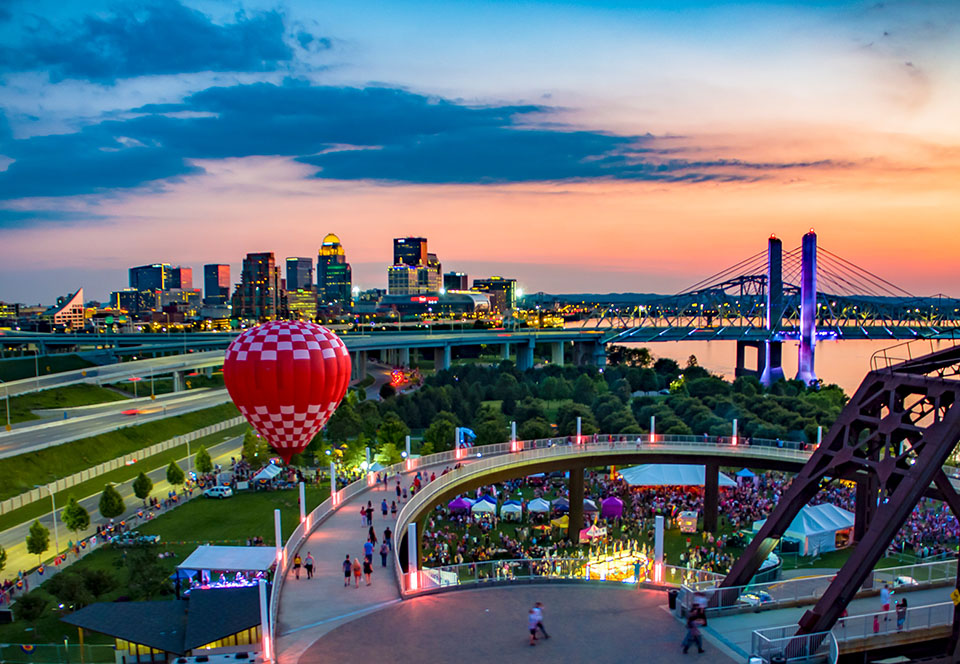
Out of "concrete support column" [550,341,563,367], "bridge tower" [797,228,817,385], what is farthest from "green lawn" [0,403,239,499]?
"concrete support column" [550,341,563,367]

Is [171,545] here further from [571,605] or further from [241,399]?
[571,605]

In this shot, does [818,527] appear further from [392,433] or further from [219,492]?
[219,492]

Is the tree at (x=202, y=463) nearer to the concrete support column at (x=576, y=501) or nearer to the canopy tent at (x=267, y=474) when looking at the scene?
the canopy tent at (x=267, y=474)

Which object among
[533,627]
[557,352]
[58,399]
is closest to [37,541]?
[533,627]

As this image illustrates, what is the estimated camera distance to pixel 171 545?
3456cm

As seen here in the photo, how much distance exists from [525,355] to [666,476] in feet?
307

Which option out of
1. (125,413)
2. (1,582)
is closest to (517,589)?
(1,582)

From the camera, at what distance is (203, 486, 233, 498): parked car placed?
4309cm

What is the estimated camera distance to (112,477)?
47938 mm

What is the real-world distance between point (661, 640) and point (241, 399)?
17670mm

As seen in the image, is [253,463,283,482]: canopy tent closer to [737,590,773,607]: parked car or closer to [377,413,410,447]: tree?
[377,413,410,447]: tree

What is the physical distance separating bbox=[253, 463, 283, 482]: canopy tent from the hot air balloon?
1704 centimetres

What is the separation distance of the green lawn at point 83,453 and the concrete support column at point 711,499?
37053 mm

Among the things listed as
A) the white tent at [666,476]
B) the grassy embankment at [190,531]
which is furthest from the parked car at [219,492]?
the white tent at [666,476]
